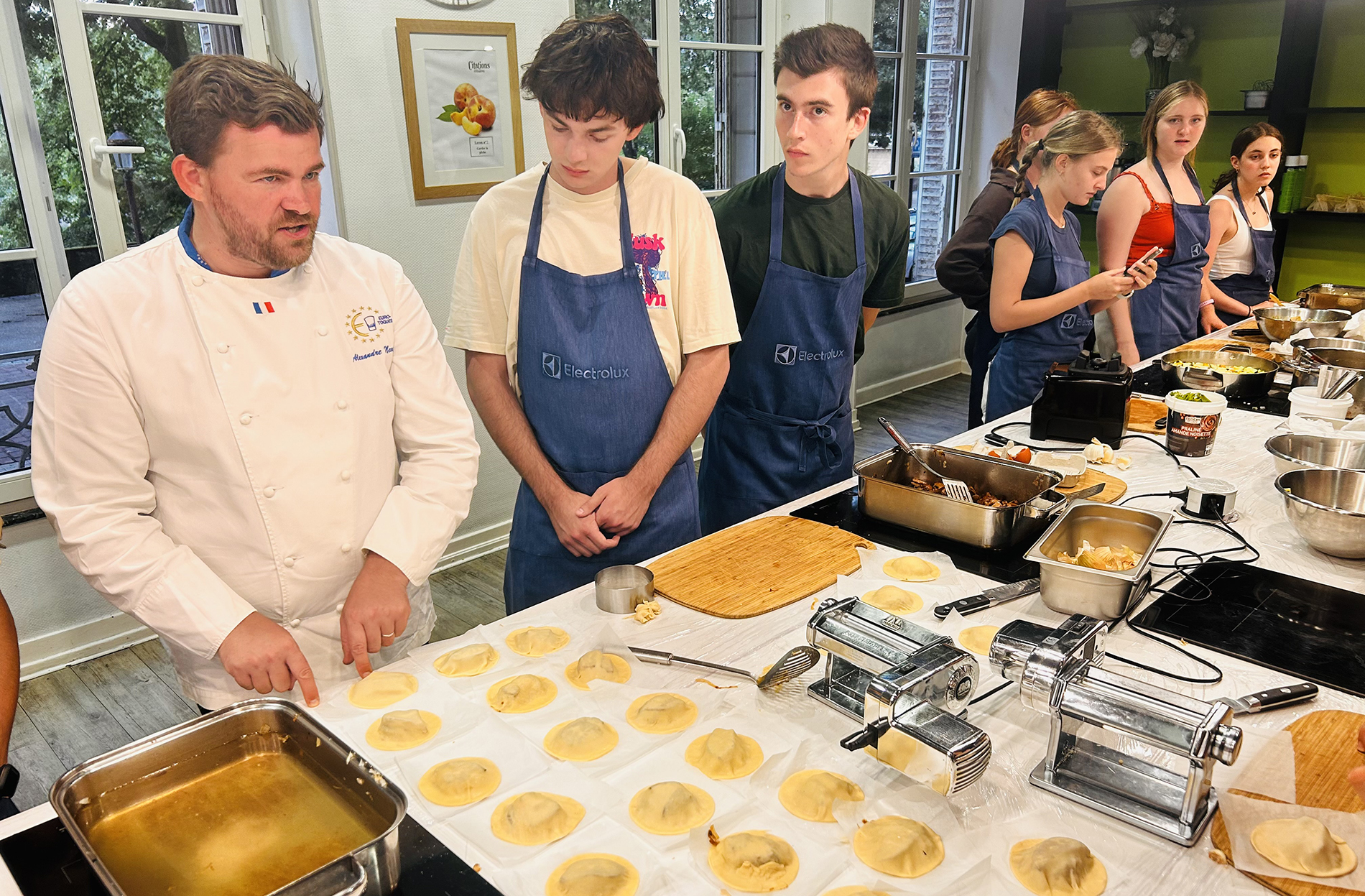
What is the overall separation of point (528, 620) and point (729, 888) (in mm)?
636

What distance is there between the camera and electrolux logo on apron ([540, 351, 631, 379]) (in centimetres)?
197

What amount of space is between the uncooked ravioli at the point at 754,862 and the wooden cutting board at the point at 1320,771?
18.1 inches

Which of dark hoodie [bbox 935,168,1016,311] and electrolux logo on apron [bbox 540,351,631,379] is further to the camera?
dark hoodie [bbox 935,168,1016,311]

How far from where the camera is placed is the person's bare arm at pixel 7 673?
147 centimetres

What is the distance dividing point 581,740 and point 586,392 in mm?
951

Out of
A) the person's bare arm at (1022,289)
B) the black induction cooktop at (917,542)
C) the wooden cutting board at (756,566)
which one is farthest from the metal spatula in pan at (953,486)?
the person's bare arm at (1022,289)

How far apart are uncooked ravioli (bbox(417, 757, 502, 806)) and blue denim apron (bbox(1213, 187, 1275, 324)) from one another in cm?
423

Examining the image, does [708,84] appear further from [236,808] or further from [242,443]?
[236,808]

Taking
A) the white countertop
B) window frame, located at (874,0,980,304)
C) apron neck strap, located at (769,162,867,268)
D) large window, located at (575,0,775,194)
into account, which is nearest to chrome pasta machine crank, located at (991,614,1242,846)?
the white countertop

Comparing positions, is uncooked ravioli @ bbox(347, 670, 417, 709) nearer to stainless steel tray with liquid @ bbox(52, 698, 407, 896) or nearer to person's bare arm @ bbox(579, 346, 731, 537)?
stainless steel tray with liquid @ bbox(52, 698, 407, 896)

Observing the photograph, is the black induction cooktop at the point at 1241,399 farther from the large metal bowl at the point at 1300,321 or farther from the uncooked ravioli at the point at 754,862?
the uncooked ravioli at the point at 754,862

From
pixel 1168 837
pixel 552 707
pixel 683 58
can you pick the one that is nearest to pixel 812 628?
pixel 552 707

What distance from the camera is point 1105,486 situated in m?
1.98

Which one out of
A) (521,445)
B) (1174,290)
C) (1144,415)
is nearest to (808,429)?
(521,445)
